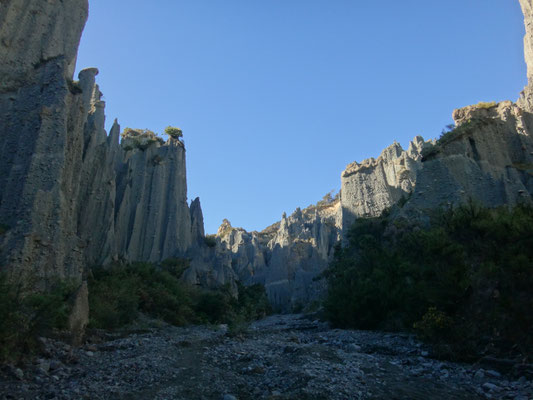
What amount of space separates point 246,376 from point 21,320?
18.1 feet

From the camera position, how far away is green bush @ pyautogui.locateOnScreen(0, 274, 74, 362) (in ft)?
27.3

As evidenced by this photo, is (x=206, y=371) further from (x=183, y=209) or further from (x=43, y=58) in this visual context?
(x=183, y=209)

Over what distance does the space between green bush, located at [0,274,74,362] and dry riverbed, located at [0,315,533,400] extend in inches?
16.9

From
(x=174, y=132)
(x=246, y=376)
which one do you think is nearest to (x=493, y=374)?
(x=246, y=376)

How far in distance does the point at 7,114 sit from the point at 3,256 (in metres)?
8.81

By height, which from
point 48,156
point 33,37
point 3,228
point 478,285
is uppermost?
point 33,37

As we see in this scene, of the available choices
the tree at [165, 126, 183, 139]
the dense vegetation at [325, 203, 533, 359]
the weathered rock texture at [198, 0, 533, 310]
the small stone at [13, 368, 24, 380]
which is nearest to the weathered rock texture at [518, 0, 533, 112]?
the weathered rock texture at [198, 0, 533, 310]

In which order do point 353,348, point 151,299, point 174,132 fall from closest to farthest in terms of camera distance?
point 353,348
point 151,299
point 174,132

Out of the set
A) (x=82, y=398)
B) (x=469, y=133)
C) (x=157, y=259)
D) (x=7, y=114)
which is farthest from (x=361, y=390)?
(x=157, y=259)

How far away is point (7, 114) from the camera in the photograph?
1922cm

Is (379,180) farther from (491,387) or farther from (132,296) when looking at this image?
(491,387)

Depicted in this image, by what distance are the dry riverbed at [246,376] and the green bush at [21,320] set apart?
43 centimetres

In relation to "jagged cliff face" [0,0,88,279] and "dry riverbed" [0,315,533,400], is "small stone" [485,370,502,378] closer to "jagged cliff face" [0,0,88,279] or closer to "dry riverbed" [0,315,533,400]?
"dry riverbed" [0,315,533,400]

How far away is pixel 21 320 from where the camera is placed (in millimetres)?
8891
